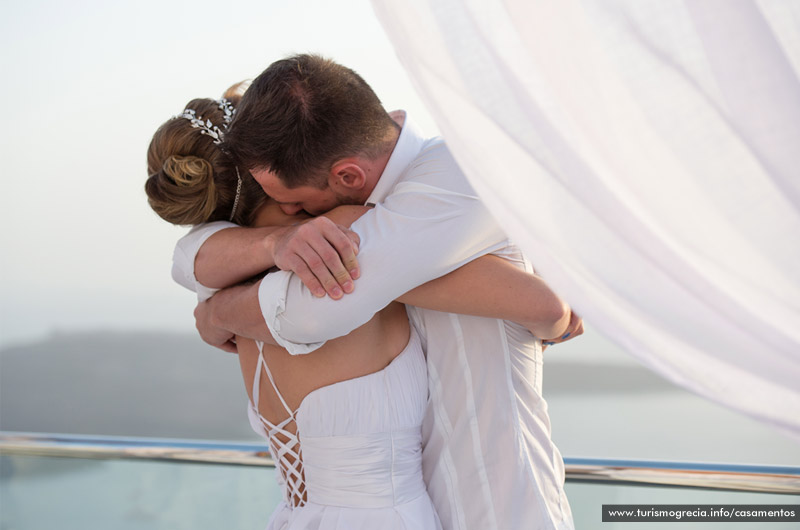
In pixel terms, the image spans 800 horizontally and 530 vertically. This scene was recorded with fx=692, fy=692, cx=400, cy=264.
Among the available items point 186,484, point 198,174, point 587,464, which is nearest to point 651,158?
point 198,174

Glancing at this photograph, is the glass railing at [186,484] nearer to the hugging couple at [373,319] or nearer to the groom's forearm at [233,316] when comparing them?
the hugging couple at [373,319]

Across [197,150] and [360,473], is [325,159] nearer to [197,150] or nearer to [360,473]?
[197,150]

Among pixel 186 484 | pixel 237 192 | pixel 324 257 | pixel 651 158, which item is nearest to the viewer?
pixel 651 158

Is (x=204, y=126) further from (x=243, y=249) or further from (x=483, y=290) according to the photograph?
(x=483, y=290)

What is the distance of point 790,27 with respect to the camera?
643mm

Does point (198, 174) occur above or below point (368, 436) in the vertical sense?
above

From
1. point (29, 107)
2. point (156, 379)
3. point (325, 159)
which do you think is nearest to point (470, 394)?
point (325, 159)

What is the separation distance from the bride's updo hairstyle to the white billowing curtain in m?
0.66

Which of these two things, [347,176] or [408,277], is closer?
[408,277]

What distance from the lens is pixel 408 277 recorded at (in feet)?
3.58

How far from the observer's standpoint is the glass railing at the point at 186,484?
6.89ft

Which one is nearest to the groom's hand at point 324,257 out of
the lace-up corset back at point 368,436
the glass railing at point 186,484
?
the lace-up corset back at point 368,436

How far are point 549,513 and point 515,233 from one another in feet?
2.20

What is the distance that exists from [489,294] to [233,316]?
1.53 ft
